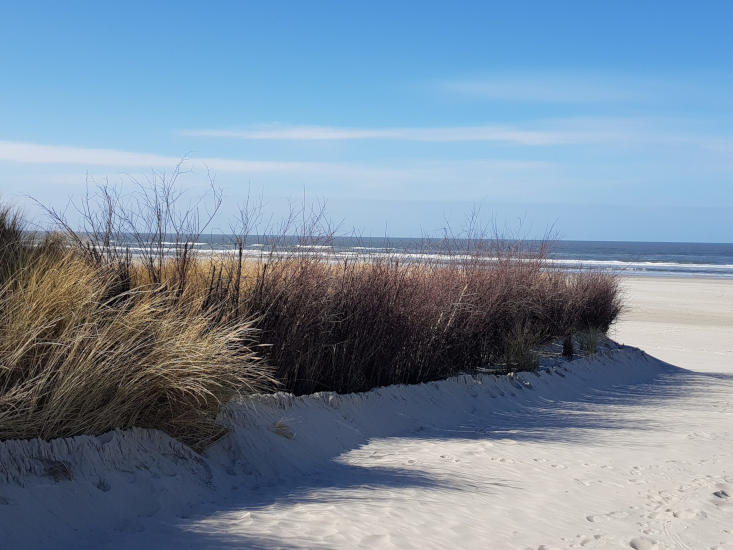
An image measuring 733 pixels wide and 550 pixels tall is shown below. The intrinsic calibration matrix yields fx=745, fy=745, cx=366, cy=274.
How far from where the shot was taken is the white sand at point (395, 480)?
171 inches

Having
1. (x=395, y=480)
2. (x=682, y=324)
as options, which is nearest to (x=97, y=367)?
(x=395, y=480)

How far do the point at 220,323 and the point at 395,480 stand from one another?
7.03 ft

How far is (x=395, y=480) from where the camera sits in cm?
557

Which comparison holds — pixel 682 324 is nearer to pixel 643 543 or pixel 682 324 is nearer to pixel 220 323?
pixel 220 323

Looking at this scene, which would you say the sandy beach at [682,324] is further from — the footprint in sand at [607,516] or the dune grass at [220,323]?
the footprint in sand at [607,516]

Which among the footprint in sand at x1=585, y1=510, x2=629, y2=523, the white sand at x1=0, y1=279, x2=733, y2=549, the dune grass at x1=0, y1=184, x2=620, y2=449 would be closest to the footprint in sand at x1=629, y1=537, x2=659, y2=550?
the white sand at x1=0, y1=279, x2=733, y2=549

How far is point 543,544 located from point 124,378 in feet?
9.56

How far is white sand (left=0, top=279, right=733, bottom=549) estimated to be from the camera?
171 inches

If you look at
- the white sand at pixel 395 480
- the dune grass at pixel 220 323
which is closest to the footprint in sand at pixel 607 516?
the white sand at pixel 395 480

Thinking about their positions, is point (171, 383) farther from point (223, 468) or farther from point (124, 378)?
point (223, 468)

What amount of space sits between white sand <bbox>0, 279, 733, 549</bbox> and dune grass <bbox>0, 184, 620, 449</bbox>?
0.30 meters

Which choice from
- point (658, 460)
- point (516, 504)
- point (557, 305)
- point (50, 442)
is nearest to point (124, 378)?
point (50, 442)

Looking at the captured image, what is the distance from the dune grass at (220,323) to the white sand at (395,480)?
12.0 inches

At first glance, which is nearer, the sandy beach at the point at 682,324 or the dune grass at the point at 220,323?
the dune grass at the point at 220,323
